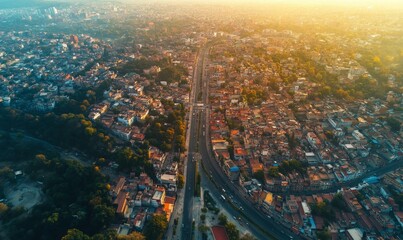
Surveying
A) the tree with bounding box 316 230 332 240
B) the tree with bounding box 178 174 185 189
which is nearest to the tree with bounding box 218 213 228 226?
the tree with bounding box 178 174 185 189

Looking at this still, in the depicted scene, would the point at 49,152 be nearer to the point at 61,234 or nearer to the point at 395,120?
the point at 61,234

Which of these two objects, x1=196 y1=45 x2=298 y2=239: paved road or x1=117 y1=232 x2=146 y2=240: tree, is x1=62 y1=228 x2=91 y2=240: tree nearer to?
x1=117 y1=232 x2=146 y2=240: tree

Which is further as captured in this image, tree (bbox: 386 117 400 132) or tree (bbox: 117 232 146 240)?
tree (bbox: 386 117 400 132)

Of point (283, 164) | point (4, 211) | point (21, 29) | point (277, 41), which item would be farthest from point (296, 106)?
point (21, 29)

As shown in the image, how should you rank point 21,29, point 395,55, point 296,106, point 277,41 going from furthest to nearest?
point 21,29, point 277,41, point 395,55, point 296,106

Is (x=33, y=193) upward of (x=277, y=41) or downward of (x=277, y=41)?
downward

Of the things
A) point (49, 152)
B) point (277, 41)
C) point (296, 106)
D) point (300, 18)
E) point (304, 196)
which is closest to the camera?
point (304, 196)

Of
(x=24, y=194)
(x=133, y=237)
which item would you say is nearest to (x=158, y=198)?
(x=133, y=237)
